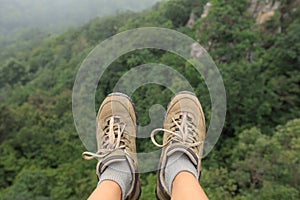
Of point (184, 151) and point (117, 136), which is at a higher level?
point (117, 136)

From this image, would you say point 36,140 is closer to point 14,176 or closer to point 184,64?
point 14,176

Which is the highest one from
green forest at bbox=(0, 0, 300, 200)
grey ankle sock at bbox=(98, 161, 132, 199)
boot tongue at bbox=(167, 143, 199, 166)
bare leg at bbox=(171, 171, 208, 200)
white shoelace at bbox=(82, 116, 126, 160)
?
green forest at bbox=(0, 0, 300, 200)

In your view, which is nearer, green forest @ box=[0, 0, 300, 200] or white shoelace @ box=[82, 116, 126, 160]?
white shoelace @ box=[82, 116, 126, 160]

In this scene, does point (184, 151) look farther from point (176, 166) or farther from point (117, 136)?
point (117, 136)

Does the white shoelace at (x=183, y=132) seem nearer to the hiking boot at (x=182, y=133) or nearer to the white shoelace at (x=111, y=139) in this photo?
the hiking boot at (x=182, y=133)

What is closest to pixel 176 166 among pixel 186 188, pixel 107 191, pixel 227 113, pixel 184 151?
pixel 184 151

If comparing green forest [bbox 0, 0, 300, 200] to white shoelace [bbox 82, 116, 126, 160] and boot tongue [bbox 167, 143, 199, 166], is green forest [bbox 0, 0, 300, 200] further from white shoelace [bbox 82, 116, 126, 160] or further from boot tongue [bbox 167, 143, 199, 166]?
boot tongue [bbox 167, 143, 199, 166]

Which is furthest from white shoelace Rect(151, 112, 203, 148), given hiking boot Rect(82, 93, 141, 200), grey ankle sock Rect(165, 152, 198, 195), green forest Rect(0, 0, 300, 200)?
green forest Rect(0, 0, 300, 200)
